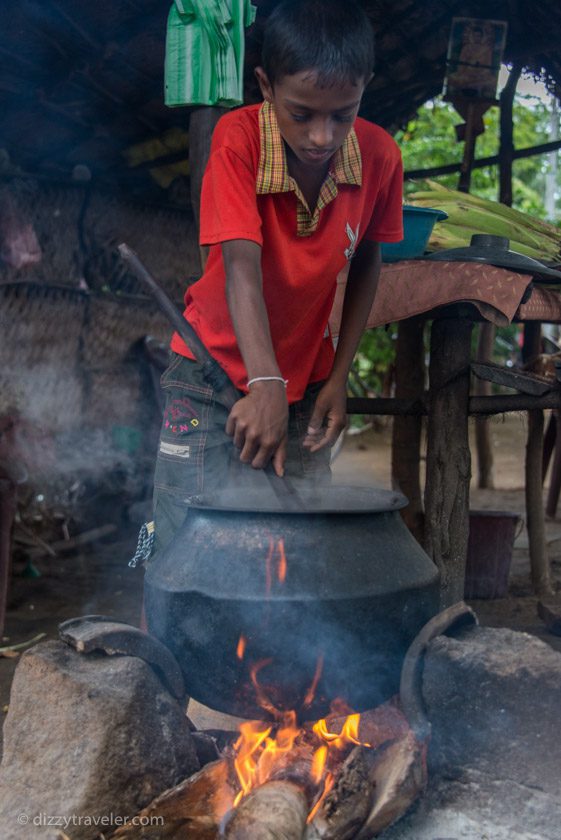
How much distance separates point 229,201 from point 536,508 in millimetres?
3198

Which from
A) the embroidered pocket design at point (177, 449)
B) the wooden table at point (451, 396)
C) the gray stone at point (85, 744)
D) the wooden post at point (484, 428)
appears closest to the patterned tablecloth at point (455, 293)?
the wooden table at point (451, 396)

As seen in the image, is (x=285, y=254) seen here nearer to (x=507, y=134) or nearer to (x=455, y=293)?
(x=455, y=293)

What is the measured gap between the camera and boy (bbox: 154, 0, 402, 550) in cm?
212

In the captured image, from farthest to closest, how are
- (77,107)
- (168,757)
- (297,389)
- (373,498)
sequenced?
(77,107) < (297,389) < (373,498) < (168,757)

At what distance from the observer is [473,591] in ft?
16.1

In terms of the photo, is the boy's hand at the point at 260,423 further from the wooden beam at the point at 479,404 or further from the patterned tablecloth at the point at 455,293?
the wooden beam at the point at 479,404

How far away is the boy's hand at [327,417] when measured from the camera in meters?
2.50

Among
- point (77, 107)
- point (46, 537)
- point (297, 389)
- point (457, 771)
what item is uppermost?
point (77, 107)

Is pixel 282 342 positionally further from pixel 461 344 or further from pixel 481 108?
pixel 481 108

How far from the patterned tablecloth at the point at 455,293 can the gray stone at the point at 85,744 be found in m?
1.58

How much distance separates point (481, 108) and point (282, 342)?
362cm

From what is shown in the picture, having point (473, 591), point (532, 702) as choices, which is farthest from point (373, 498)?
point (473, 591)

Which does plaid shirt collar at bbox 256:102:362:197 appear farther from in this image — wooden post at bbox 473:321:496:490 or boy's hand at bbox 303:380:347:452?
wooden post at bbox 473:321:496:490

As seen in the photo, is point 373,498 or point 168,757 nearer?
point 168,757
